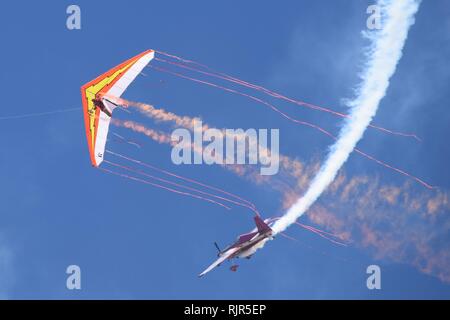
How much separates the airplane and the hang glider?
7.48 meters

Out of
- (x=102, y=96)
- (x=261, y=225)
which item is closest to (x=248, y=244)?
(x=261, y=225)

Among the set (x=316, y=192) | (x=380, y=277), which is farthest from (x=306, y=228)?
(x=380, y=277)

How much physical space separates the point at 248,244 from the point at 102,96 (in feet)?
32.9

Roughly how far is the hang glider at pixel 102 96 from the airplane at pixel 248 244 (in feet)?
24.6

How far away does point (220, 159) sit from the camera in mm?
58031

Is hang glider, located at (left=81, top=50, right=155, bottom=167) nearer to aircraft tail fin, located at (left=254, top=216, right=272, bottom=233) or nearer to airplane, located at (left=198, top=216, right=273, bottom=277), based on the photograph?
airplane, located at (left=198, top=216, right=273, bottom=277)

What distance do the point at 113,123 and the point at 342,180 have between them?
1195cm

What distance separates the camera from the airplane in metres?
55.2

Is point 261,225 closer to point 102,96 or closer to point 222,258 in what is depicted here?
point 222,258

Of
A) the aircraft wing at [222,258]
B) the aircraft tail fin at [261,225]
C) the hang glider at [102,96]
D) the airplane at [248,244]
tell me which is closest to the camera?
the aircraft tail fin at [261,225]

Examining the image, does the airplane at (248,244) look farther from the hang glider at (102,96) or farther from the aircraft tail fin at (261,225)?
the hang glider at (102,96)

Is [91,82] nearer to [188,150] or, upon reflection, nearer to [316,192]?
[188,150]

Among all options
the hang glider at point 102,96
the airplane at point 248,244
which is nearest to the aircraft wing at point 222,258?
the airplane at point 248,244

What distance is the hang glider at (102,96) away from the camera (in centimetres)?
5775
